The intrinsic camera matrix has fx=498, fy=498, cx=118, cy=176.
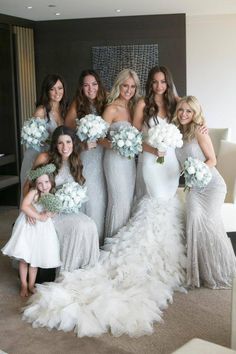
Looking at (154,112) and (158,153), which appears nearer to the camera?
(158,153)

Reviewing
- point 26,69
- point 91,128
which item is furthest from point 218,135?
point 26,69

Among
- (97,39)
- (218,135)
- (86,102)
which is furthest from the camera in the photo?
(97,39)

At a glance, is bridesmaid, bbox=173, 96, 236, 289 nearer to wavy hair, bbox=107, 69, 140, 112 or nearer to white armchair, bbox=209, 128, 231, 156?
wavy hair, bbox=107, 69, 140, 112

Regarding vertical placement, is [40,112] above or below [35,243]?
above

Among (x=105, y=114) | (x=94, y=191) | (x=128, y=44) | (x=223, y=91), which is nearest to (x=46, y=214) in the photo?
(x=94, y=191)

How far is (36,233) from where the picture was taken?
391cm

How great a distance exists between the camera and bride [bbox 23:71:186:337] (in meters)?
3.37

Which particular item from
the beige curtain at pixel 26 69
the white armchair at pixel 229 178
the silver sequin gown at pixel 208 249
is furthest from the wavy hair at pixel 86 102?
the beige curtain at pixel 26 69

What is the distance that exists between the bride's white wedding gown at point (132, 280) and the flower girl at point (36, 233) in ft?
0.70

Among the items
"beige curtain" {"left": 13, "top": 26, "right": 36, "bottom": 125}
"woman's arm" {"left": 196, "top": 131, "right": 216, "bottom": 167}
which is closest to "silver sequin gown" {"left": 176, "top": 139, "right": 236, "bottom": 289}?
"woman's arm" {"left": 196, "top": 131, "right": 216, "bottom": 167}

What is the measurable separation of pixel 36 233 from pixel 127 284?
0.81 meters

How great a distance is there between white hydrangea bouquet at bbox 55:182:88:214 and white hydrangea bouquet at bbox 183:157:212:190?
33.8 inches

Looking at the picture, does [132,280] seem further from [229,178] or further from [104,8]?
[104,8]

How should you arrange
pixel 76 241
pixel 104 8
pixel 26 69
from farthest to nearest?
pixel 26 69 < pixel 104 8 < pixel 76 241
